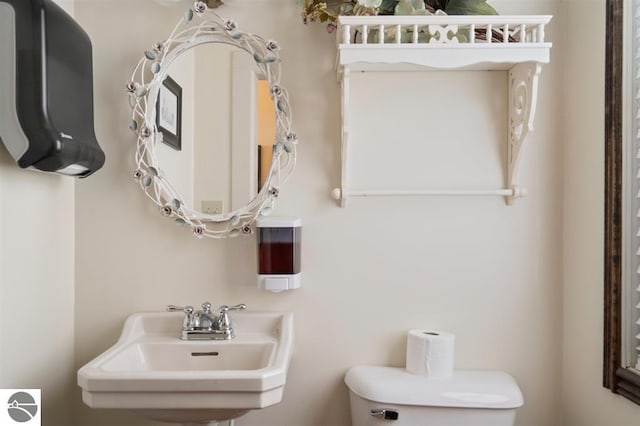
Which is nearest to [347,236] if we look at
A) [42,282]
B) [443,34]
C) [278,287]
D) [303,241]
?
[303,241]

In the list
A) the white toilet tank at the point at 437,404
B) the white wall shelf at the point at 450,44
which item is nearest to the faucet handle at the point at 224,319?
the white toilet tank at the point at 437,404

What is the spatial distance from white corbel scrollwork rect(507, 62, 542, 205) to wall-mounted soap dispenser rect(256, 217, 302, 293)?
642 millimetres

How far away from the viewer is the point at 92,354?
1.56 m

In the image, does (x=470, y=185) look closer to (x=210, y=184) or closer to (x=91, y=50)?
(x=210, y=184)

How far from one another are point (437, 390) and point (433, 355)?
0.31ft

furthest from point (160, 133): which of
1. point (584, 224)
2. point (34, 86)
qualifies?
point (584, 224)

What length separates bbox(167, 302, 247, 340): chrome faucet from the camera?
57.6 inches

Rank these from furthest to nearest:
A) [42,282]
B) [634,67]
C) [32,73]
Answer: [42,282] < [634,67] < [32,73]

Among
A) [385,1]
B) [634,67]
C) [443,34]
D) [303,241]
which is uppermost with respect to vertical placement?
[385,1]

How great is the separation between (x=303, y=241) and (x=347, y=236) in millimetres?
130

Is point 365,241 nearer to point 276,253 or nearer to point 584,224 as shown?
point 276,253
